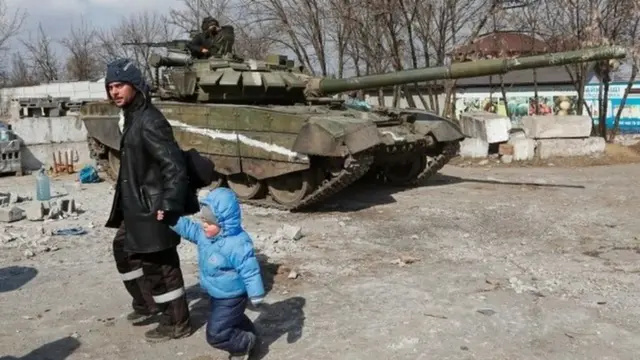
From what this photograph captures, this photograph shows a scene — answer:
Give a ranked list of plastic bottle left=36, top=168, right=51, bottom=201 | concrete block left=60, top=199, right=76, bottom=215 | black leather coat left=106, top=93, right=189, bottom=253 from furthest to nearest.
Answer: plastic bottle left=36, top=168, right=51, bottom=201 → concrete block left=60, top=199, right=76, bottom=215 → black leather coat left=106, top=93, right=189, bottom=253

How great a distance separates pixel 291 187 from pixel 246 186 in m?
0.85

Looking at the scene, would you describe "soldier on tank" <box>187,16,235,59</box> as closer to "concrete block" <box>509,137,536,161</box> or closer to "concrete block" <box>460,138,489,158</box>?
"concrete block" <box>460,138,489,158</box>

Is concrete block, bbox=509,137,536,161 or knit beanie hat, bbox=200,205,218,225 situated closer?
knit beanie hat, bbox=200,205,218,225

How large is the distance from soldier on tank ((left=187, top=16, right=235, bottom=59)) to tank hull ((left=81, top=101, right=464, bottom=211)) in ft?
4.09

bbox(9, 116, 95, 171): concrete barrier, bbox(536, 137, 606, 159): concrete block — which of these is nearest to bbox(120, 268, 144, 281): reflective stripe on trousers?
bbox(9, 116, 95, 171): concrete barrier

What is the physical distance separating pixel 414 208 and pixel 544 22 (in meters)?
10.1

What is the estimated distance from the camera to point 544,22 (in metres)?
17.4

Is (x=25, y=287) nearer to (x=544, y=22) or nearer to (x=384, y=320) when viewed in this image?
(x=384, y=320)

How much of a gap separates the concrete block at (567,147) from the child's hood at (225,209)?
1184cm

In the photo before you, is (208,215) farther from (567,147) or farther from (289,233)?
(567,147)

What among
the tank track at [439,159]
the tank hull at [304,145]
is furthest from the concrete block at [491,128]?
the tank track at [439,159]

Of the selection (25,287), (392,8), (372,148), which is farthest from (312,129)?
(392,8)

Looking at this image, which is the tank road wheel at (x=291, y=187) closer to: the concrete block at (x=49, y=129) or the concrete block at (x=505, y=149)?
the concrete block at (x=505, y=149)

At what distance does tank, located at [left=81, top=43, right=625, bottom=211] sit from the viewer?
8.69m
